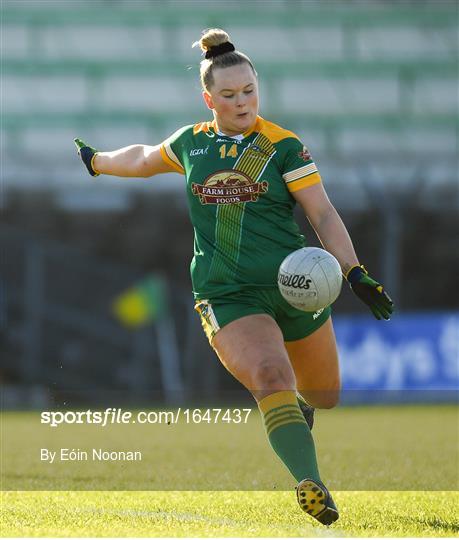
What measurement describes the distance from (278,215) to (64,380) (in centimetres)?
1285

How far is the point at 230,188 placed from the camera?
497cm

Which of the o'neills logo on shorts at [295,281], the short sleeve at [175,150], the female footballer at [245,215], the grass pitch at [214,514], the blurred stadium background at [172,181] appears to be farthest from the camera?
the blurred stadium background at [172,181]

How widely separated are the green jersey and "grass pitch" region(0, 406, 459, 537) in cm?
103

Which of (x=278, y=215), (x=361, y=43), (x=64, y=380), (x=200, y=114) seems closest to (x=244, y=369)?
(x=278, y=215)

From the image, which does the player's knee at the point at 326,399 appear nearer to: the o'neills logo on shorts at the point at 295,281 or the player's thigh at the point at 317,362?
the player's thigh at the point at 317,362

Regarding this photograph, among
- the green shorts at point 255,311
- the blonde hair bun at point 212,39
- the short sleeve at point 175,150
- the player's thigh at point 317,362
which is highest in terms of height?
the blonde hair bun at point 212,39

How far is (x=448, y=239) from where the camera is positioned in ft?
64.0

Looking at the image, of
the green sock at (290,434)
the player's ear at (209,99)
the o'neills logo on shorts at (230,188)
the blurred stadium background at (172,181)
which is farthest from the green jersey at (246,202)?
the blurred stadium background at (172,181)

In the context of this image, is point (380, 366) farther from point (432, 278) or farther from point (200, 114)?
point (200, 114)

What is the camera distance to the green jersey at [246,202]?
497 cm

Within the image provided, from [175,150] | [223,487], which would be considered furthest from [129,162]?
[223,487]

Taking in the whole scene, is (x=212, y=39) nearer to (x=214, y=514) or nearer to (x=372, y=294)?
(x=372, y=294)

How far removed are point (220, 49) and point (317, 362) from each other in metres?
Answer: 1.49

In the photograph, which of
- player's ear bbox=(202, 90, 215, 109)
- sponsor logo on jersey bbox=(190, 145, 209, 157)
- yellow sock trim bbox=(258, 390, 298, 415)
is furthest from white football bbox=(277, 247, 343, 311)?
player's ear bbox=(202, 90, 215, 109)
